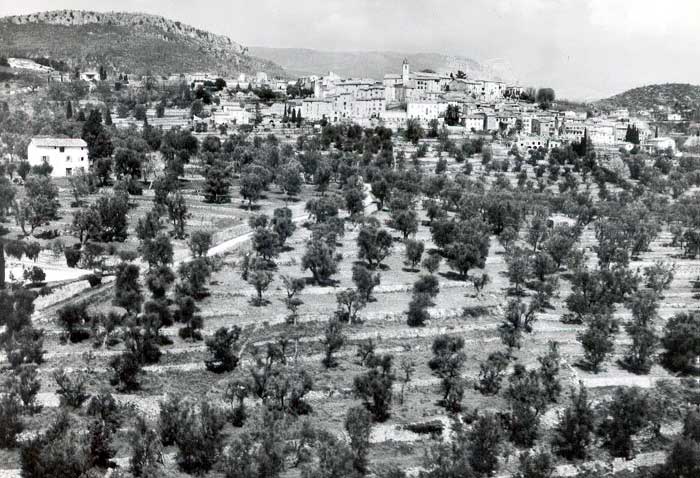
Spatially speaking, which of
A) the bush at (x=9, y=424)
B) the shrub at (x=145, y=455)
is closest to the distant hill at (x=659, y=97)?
the shrub at (x=145, y=455)

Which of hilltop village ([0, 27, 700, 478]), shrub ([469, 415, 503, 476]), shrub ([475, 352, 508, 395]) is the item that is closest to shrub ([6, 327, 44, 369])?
hilltop village ([0, 27, 700, 478])

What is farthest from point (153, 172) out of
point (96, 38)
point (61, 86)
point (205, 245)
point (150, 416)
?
point (96, 38)

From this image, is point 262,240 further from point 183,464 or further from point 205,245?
point 183,464

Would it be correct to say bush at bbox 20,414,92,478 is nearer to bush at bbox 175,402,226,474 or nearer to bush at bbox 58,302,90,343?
bush at bbox 175,402,226,474

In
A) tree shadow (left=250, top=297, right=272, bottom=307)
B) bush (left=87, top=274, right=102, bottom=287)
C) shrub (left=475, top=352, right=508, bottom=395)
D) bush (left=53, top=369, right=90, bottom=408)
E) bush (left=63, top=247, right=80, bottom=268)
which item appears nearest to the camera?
bush (left=53, top=369, right=90, bottom=408)

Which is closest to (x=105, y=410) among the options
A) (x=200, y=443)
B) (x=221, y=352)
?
(x=200, y=443)

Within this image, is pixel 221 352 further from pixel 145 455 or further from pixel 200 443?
pixel 145 455

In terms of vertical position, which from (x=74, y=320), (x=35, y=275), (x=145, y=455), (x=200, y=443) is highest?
(x=35, y=275)

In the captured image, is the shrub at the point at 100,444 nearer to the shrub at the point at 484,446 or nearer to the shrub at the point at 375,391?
the shrub at the point at 375,391
